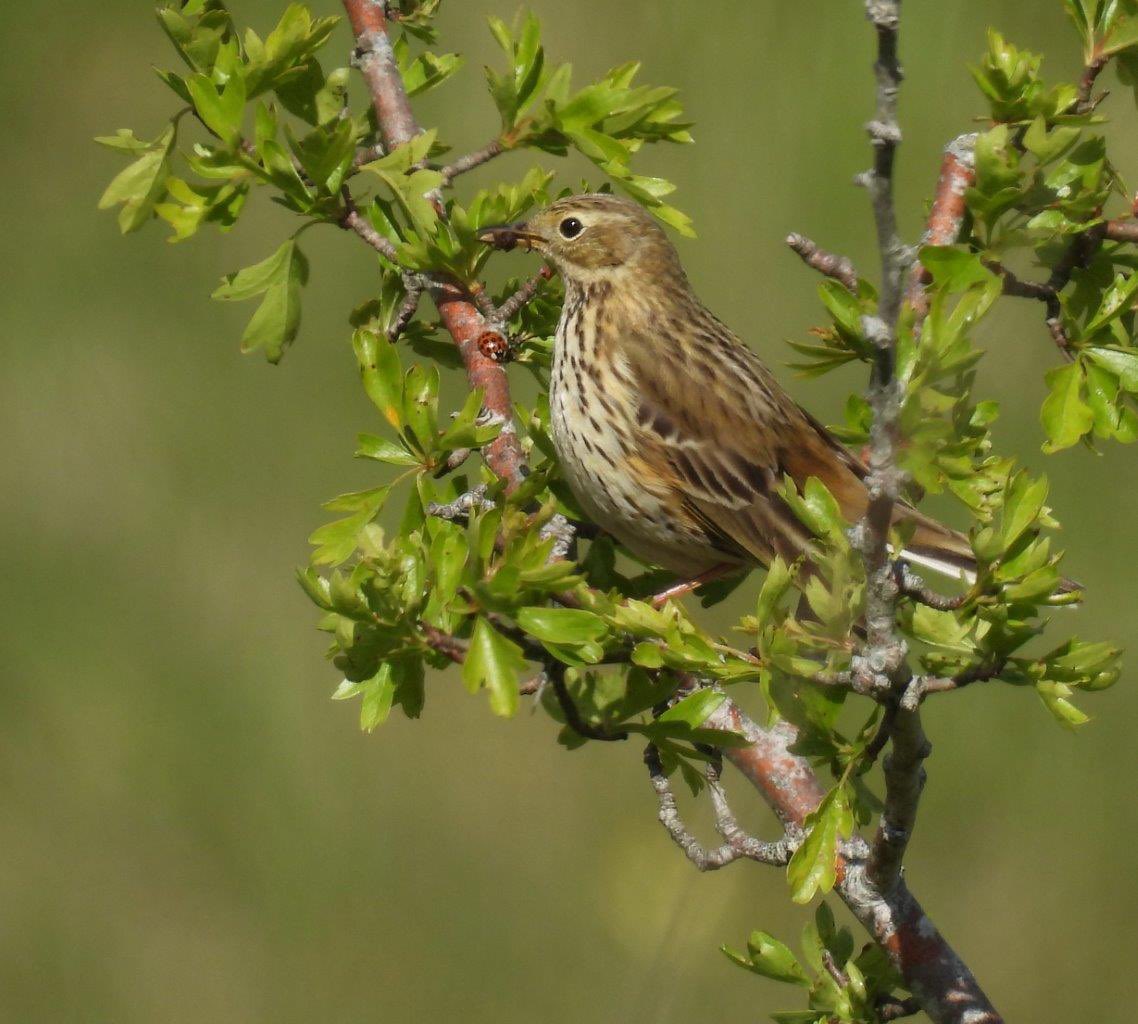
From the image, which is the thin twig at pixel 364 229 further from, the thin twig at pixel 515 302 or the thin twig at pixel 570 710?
the thin twig at pixel 570 710

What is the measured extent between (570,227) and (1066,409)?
175cm

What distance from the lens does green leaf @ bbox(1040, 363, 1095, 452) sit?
8.81ft

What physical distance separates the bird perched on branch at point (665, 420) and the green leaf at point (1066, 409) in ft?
2.02

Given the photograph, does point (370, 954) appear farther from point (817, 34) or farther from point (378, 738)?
point (817, 34)

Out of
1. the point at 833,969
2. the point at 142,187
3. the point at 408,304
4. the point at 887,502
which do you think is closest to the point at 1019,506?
the point at 887,502

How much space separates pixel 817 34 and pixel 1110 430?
4330 mm

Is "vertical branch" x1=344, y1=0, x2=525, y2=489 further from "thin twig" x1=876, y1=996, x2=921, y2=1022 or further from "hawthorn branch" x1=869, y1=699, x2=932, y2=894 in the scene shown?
"thin twig" x1=876, y1=996, x2=921, y2=1022

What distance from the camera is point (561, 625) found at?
7.39 feet

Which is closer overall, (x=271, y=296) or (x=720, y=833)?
(x=720, y=833)

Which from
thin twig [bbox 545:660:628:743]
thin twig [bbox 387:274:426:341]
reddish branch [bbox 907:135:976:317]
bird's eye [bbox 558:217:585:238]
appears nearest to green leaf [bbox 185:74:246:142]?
thin twig [bbox 387:274:426:341]

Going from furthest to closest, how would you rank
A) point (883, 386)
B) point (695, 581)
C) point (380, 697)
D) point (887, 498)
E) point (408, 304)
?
point (695, 581)
point (408, 304)
point (380, 697)
point (887, 498)
point (883, 386)

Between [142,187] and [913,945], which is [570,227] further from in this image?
[913,945]

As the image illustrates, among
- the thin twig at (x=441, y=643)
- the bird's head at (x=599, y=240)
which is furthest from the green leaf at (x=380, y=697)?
the bird's head at (x=599, y=240)

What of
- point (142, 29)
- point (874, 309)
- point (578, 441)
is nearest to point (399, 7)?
point (578, 441)
